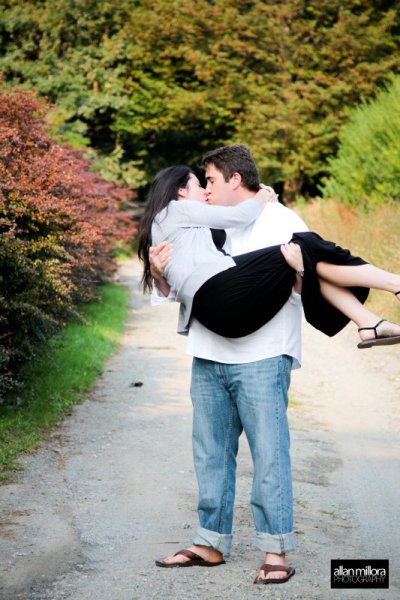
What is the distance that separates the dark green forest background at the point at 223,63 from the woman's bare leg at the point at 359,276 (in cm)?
2659

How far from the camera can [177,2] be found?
1323 inches

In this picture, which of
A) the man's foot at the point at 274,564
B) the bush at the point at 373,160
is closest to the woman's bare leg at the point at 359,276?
the man's foot at the point at 274,564

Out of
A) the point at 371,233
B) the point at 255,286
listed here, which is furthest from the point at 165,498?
the point at 371,233

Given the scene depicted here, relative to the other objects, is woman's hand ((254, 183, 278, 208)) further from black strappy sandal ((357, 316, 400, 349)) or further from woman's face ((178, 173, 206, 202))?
black strappy sandal ((357, 316, 400, 349))

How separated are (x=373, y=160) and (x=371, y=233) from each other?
4651mm

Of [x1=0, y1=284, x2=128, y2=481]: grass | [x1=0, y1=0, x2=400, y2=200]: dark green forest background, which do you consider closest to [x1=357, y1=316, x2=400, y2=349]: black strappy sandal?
[x1=0, y1=284, x2=128, y2=481]: grass

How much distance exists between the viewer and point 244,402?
15.1 feet

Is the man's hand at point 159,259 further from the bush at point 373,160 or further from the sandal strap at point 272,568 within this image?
the bush at point 373,160

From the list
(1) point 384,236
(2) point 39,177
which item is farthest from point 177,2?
(2) point 39,177

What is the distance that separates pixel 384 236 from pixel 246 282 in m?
12.5

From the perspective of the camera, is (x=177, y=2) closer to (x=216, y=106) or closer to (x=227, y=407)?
(x=216, y=106)

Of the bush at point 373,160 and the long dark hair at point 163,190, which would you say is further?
the bush at point 373,160

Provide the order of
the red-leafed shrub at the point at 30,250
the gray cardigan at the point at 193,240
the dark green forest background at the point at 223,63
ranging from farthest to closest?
the dark green forest background at the point at 223,63 < the red-leafed shrub at the point at 30,250 < the gray cardigan at the point at 193,240

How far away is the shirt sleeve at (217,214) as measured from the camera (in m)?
4.58
